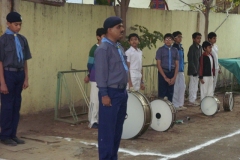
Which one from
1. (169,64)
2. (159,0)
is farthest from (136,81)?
(159,0)

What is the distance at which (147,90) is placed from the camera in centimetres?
1332

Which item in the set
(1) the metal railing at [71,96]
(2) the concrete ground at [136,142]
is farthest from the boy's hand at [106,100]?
(1) the metal railing at [71,96]

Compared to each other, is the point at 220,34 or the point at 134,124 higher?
the point at 220,34

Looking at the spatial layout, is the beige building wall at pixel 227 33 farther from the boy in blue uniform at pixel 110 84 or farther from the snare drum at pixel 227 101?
the boy in blue uniform at pixel 110 84

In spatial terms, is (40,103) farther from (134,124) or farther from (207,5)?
(207,5)

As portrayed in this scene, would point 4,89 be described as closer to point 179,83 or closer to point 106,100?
point 106,100

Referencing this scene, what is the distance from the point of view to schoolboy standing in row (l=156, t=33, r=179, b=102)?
1033 cm

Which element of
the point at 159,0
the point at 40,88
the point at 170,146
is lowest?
the point at 170,146

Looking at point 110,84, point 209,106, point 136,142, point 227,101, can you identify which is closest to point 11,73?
point 110,84

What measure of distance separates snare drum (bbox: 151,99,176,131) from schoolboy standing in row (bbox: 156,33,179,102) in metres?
1.39

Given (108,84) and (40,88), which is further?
(40,88)

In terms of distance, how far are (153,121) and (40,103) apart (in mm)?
2627

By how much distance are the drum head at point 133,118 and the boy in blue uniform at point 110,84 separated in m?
2.13

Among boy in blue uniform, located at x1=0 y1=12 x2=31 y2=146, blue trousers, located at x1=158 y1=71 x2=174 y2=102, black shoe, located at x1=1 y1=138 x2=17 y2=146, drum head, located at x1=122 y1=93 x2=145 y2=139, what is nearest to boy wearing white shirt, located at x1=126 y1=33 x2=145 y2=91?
blue trousers, located at x1=158 y1=71 x2=174 y2=102
